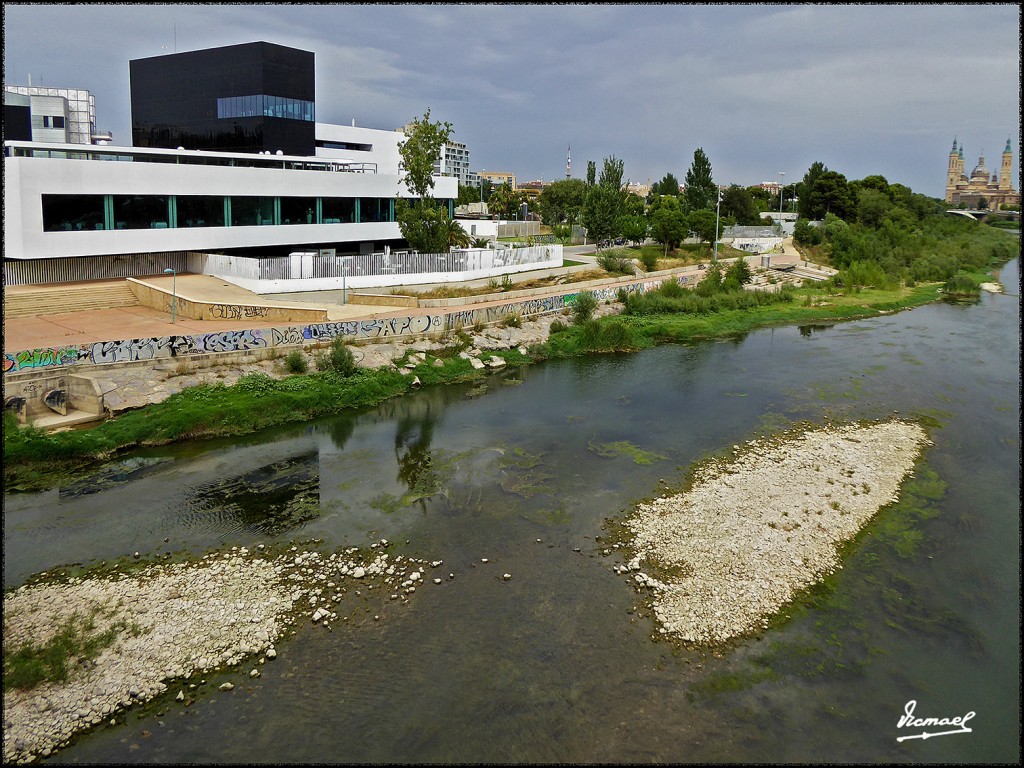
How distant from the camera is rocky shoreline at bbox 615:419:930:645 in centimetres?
1536

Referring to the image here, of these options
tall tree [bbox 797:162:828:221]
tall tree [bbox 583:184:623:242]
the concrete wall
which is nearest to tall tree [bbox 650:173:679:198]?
tall tree [bbox 797:162:828:221]

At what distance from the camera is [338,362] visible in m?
29.2

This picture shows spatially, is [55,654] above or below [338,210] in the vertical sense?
below

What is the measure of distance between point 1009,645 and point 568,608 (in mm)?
8144

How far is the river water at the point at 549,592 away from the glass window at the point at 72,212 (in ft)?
51.4

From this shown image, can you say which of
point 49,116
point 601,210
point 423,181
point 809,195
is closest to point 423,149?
point 423,181

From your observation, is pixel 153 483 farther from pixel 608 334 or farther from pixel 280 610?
pixel 608 334

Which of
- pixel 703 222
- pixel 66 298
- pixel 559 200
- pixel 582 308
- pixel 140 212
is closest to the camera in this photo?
pixel 66 298

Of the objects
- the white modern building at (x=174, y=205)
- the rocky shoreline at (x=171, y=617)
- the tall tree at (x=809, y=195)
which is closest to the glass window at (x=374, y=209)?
the white modern building at (x=174, y=205)

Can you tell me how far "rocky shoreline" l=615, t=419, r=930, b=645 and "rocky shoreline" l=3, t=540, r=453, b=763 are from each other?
5.08m

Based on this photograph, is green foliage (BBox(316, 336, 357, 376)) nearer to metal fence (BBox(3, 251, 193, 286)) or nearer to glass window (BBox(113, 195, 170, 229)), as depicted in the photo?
metal fence (BBox(3, 251, 193, 286))

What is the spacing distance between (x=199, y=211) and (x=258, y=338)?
512 inches

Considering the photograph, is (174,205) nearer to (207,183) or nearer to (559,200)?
(207,183)

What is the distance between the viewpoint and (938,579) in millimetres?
16594
